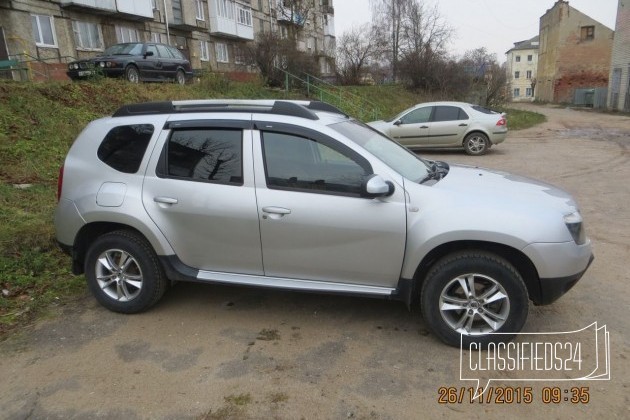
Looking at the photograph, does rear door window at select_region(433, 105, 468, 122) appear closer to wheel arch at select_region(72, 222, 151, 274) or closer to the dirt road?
the dirt road

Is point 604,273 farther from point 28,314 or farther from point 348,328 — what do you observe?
point 28,314

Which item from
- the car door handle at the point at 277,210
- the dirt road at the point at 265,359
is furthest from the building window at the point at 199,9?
the car door handle at the point at 277,210

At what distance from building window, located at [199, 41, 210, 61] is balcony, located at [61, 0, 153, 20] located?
260 inches

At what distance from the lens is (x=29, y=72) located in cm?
1658

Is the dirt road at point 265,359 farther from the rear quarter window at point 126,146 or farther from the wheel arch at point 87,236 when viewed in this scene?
the rear quarter window at point 126,146

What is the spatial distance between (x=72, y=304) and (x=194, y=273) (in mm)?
1391

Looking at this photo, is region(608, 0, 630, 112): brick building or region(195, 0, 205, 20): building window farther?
region(195, 0, 205, 20): building window

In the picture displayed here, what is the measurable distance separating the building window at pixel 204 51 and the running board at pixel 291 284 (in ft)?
101

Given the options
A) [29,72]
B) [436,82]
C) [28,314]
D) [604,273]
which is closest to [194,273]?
[28,314]

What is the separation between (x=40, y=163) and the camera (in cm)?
827

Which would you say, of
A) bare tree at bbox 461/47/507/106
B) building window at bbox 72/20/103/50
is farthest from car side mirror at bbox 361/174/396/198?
bare tree at bbox 461/47/507/106

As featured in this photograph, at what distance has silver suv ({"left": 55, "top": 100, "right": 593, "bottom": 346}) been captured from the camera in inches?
128

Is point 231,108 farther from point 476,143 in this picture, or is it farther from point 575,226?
point 476,143

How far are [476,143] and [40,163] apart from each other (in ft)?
34.7
